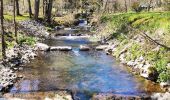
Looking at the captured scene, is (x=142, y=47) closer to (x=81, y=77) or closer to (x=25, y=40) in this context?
(x=81, y=77)

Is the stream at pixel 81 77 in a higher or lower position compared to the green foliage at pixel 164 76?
lower

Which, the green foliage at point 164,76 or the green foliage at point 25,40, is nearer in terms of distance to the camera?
the green foliage at point 164,76

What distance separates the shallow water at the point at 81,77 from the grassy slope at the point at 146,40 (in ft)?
5.86

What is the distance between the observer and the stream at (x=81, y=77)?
2666 centimetres

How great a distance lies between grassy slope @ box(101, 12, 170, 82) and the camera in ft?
98.4

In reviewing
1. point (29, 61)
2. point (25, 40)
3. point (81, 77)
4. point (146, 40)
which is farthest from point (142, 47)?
point (25, 40)

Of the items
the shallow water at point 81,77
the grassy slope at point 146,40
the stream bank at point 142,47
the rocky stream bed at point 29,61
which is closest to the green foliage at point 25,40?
the rocky stream bed at point 29,61

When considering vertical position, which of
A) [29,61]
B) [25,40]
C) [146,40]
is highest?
[146,40]

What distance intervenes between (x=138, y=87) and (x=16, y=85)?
9.13m

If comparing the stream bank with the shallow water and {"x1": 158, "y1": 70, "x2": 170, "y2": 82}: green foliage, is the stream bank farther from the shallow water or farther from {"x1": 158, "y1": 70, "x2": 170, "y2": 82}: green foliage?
the shallow water

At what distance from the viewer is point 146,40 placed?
116 feet

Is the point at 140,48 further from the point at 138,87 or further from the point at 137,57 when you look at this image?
the point at 138,87

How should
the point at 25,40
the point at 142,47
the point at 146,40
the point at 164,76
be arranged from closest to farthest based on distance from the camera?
the point at 164,76 < the point at 146,40 < the point at 142,47 < the point at 25,40

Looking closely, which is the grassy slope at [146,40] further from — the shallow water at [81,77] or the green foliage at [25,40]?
the green foliage at [25,40]
